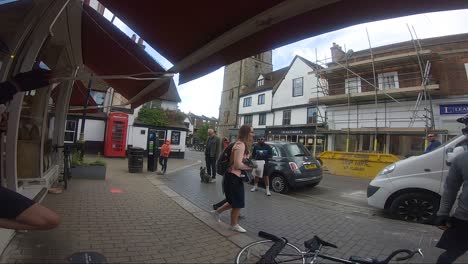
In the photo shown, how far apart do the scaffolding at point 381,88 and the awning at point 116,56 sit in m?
17.1

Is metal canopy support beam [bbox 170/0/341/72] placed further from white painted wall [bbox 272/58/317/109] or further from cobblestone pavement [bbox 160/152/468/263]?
white painted wall [bbox 272/58/317/109]

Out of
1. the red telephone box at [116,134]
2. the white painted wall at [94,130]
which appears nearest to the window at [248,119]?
the red telephone box at [116,134]

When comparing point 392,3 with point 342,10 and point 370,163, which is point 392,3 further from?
point 370,163

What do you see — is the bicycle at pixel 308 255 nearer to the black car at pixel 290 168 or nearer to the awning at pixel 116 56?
the awning at pixel 116 56

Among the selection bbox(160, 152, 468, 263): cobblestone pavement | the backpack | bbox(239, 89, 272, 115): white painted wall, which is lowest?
bbox(160, 152, 468, 263): cobblestone pavement

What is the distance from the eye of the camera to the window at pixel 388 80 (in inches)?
776

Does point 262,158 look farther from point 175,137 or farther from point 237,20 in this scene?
point 175,137

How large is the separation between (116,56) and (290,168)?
574cm

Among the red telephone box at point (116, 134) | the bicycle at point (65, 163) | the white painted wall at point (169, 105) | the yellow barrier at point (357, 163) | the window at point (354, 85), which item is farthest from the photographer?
the white painted wall at point (169, 105)

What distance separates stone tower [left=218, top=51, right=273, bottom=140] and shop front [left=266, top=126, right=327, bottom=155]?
982cm

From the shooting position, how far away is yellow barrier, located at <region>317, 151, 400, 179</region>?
13.8 m

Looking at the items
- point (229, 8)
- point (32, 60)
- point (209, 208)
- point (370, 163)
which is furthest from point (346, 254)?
point (370, 163)

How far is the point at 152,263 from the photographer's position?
321cm

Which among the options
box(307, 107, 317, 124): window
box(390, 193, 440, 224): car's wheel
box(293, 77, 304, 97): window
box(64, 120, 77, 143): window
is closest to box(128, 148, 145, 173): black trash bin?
box(64, 120, 77, 143): window
